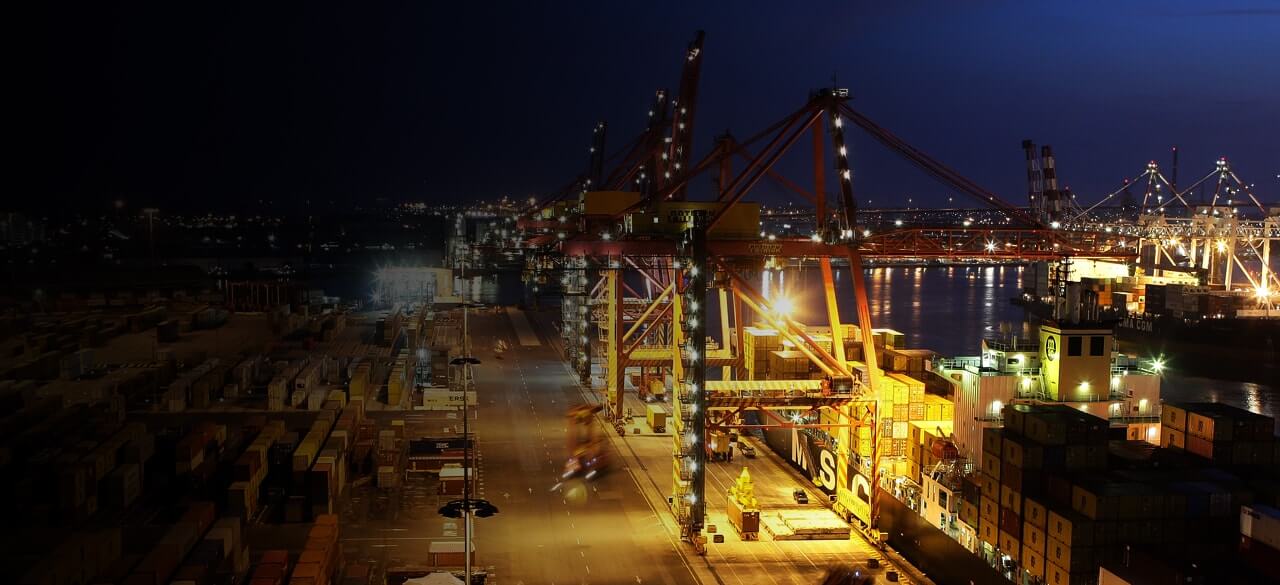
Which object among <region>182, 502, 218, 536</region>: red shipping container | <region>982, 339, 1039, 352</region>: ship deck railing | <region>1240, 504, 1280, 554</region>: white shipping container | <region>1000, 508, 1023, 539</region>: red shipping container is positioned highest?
<region>982, 339, 1039, 352</region>: ship deck railing

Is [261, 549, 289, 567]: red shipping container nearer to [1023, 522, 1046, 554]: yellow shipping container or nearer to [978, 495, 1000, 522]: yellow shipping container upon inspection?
[978, 495, 1000, 522]: yellow shipping container

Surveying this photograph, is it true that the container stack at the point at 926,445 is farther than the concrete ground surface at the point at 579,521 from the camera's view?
Yes

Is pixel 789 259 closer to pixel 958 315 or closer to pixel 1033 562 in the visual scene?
pixel 1033 562

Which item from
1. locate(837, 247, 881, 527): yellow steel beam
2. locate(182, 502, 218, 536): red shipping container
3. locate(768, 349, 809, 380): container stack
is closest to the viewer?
locate(182, 502, 218, 536): red shipping container

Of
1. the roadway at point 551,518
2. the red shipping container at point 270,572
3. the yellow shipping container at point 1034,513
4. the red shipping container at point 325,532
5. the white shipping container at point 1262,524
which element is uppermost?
the white shipping container at point 1262,524

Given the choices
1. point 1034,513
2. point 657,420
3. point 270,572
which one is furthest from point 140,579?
point 657,420

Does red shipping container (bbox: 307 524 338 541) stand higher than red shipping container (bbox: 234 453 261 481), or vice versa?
red shipping container (bbox: 234 453 261 481)

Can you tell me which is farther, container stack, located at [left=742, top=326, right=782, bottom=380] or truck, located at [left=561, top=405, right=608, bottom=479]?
container stack, located at [left=742, top=326, right=782, bottom=380]

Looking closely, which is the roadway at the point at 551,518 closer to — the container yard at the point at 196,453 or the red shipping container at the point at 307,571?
the container yard at the point at 196,453

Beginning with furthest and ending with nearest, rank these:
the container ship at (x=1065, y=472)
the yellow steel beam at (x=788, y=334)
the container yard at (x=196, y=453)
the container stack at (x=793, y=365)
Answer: the container stack at (x=793, y=365), the yellow steel beam at (x=788, y=334), the container yard at (x=196, y=453), the container ship at (x=1065, y=472)

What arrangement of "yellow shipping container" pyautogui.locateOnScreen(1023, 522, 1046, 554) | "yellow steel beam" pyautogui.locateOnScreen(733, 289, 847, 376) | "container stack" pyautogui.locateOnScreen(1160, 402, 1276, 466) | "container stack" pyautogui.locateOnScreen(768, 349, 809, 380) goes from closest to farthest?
"yellow shipping container" pyautogui.locateOnScreen(1023, 522, 1046, 554)
"container stack" pyautogui.locateOnScreen(1160, 402, 1276, 466)
"yellow steel beam" pyautogui.locateOnScreen(733, 289, 847, 376)
"container stack" pyautogui.locateOnScreen(768, 349, 809, 380)

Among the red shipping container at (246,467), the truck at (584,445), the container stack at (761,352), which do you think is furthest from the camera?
the container stack at (761,352)

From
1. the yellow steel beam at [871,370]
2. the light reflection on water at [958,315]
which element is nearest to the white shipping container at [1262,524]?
the yellow steel beam at [871,370]

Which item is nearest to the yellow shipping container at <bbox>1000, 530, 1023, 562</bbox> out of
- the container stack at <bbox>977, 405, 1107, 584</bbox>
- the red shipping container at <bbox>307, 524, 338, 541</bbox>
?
the container stack at <bbox>977, 405, 1107, 584</bbox>
